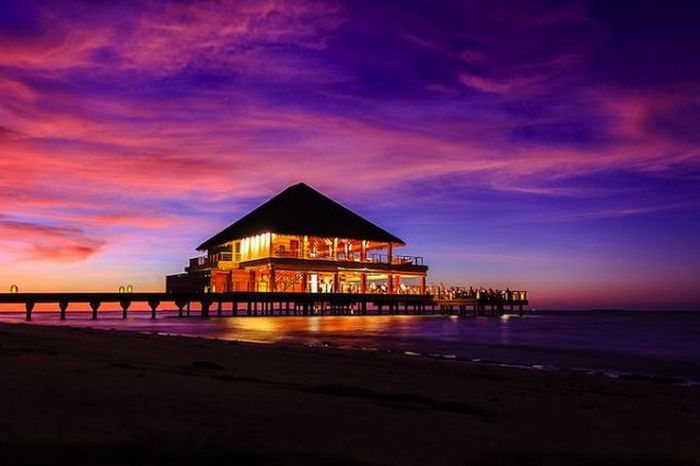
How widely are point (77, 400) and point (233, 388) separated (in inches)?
56.7

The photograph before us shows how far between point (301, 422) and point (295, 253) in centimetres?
5058

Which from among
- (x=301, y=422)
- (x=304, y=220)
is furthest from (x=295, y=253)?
(x=301, y=422)

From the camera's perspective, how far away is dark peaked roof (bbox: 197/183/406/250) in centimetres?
5300

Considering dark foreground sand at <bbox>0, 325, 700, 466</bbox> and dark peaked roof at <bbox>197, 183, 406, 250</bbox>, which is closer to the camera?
dark foreground sand at <bbox>0, 325, 700, 466</bbox>

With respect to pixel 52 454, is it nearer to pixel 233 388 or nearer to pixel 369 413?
pixel 369 413

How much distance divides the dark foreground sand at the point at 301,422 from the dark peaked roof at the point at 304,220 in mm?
45512

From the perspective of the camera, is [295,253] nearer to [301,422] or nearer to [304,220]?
[304,220]

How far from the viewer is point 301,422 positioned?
367 centimetres

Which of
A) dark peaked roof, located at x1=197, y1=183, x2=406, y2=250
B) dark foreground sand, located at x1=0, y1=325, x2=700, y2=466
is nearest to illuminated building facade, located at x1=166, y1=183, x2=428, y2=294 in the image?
dark peaked roof, located at x1=197, y1=183, x2=406, y2=250

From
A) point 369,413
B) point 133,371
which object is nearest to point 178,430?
point 369,413

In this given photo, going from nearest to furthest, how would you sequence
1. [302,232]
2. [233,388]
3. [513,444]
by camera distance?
[513,444] → [233,388] → [302,232]

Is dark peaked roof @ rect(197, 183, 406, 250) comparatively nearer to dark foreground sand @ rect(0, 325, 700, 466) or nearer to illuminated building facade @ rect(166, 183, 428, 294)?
illuminated building facade @ rect(166, 183, 428, 294)

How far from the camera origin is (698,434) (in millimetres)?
4598

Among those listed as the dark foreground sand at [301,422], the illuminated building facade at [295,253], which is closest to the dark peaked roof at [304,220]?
the illuminated building facade at [295,253]
